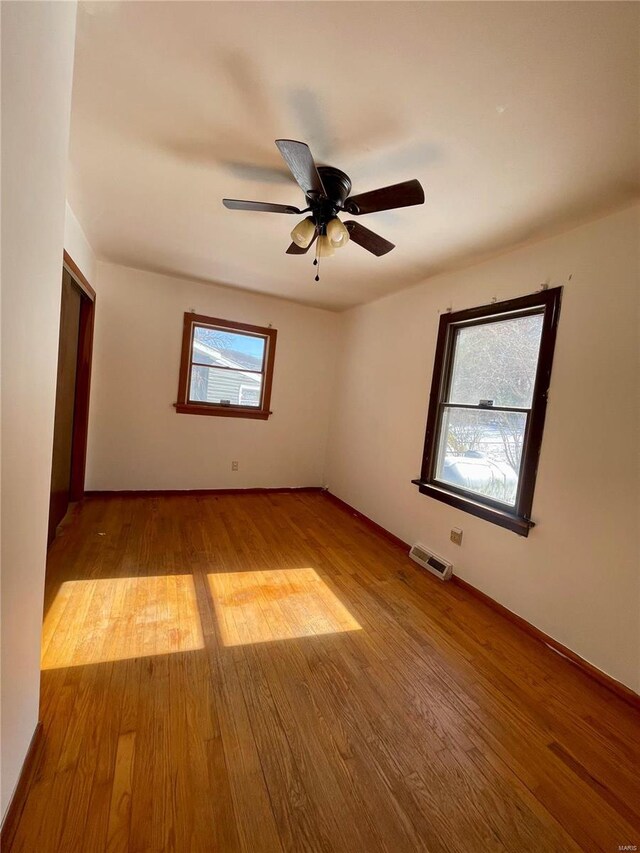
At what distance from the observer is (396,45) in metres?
1.13

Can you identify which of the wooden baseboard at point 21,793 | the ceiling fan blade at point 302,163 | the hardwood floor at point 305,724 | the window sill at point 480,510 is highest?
the ceiling fan blade at point 302,163

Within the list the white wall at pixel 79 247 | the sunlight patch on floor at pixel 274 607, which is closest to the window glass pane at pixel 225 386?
the white wall at pixel 79 247

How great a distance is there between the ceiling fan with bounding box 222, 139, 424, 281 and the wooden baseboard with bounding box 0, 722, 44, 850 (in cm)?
233

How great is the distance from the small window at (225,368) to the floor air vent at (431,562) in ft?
7.82

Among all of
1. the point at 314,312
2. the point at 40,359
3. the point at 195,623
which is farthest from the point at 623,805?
the point at 314,312

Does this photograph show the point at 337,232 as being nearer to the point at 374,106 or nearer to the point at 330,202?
the point at 330,202

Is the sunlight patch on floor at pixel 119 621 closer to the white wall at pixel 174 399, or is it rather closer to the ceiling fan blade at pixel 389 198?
the white wall at pixel 174 399

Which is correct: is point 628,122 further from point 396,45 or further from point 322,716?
point 322,716

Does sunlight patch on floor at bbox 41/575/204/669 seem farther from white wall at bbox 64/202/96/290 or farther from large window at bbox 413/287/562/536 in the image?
white wall at bbox 64/202/96/290

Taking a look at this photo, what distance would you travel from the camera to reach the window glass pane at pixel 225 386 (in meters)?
4.01

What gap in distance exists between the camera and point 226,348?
410cm

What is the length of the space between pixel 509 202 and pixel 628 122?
0.59 m

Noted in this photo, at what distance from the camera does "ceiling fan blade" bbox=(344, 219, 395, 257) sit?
1932 millimetres

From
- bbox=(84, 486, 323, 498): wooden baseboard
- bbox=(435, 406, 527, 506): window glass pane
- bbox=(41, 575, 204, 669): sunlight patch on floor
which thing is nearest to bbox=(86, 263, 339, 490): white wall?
bbox=(84, 486, 323, 498): wooden baseboard
